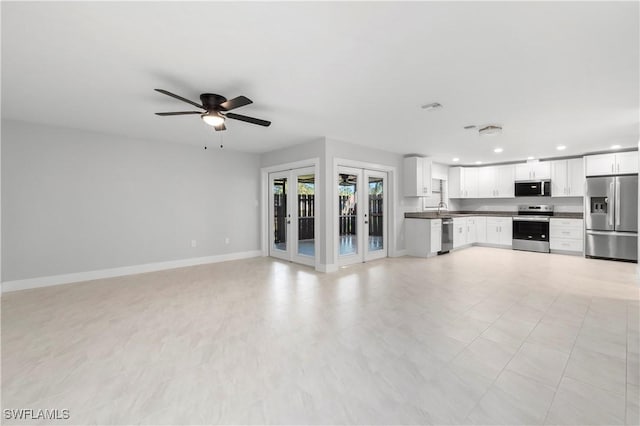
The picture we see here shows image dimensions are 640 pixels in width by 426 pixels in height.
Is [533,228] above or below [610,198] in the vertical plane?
below

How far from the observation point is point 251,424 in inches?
61.3

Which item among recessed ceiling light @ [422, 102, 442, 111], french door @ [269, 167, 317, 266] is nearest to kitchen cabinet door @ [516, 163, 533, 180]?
recessed ceiling light @ [422, 102, 442, 111]

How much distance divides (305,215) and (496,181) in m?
6.00

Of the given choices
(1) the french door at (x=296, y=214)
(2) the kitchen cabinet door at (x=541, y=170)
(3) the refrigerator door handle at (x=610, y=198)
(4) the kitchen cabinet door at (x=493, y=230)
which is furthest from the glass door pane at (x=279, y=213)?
(3) the refrigerator door handle at (x=610, y=198)

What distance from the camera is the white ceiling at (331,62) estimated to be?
5.95 ft

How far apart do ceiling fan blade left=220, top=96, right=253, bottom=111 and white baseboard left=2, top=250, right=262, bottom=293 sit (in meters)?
3.77

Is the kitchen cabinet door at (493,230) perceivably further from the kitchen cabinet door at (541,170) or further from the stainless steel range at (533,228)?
the kitchen cabinet door at (541,170)

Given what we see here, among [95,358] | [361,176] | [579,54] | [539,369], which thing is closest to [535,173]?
[361,176]

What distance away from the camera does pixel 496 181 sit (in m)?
8.05

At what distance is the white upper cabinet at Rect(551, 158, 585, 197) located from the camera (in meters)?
6.74

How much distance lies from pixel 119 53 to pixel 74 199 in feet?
11.4

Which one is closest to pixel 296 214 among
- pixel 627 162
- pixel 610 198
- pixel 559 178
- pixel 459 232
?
pixel 459 232

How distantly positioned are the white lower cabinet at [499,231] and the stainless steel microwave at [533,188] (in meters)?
0.80

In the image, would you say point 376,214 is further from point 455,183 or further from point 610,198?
point 610,198
